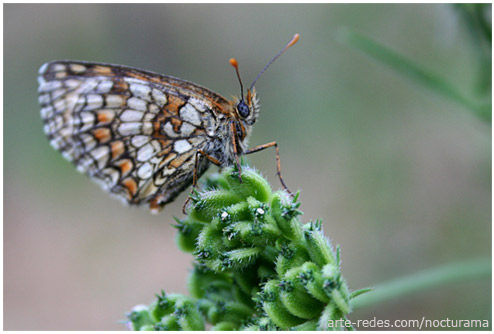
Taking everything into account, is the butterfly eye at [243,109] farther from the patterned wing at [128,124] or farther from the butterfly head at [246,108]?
the patterned wing at [128,124]

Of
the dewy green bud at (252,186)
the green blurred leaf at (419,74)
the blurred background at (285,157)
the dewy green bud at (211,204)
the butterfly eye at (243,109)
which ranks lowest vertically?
the dewy green bud at (211,204)

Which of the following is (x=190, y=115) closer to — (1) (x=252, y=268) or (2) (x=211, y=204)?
(2) (x=211, y=204)

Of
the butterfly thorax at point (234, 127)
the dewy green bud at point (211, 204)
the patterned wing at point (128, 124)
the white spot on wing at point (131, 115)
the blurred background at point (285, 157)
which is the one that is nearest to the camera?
the dewy green bud at point (211, 204)

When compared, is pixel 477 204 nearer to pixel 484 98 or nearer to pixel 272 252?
pixel 484 98

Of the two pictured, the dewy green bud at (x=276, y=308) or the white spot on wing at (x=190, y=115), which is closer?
the dewy green bud at (x=276, y=308)

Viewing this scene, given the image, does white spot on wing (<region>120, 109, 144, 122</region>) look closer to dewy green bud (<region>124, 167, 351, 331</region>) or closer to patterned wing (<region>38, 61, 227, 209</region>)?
patterned wing (<region>38, 61, 227, 209</region>)

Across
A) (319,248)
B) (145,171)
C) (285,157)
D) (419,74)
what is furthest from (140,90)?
(285,157)

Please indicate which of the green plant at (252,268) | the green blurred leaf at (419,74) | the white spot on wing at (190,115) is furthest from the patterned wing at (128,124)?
the green blurred leaf at (419,74)

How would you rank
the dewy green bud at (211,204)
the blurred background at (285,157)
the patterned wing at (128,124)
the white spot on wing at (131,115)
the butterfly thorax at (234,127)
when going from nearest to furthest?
the dewy green bud at (211,204), the butterfly thorax at (234,127), the patterned wing at (128,124), the white spot on wing at (131,115), the blurred background at (285,157)

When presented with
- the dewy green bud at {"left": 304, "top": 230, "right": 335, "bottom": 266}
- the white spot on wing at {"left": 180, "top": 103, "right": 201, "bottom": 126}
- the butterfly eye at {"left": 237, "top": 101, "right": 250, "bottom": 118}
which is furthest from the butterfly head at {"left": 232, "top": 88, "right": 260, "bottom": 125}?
the dewy green bud at {"left": 304, "top": 230, "right": 335, "bottom": 266}
